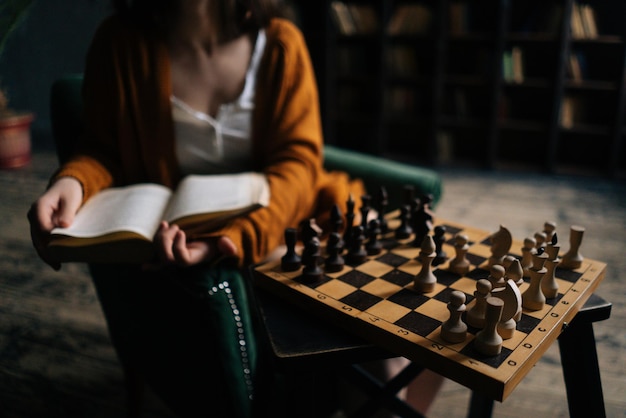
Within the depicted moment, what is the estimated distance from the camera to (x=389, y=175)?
4.98ft

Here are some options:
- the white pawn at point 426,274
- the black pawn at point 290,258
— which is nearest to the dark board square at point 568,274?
the white pawn at point 426,274

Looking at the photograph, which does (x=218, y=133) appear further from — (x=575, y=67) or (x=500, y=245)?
(x=575, y=67)

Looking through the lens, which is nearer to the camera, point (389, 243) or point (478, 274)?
point (478, 274)

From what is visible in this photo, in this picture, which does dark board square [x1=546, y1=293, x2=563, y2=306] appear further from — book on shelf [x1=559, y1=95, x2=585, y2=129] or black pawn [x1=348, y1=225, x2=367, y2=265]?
book on shelf [x1=559, y1=95, x2=585, y2=129]

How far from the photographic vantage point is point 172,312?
3.61ft

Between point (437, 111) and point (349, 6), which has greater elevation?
point (349, 6)

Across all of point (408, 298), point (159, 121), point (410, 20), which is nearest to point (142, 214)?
point (159, 121)

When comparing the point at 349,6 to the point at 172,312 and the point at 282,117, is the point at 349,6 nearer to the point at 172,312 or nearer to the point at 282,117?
the point at 282,117

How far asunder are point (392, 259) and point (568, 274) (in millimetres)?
297

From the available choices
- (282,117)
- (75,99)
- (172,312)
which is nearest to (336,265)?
(172,312)

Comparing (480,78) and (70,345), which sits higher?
(480,78)

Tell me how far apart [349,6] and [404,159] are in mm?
1263

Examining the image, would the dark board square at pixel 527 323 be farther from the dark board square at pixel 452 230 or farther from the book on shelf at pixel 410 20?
the book on shelf at pixel 410 20

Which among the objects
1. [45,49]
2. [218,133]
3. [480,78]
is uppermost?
[45,49]
